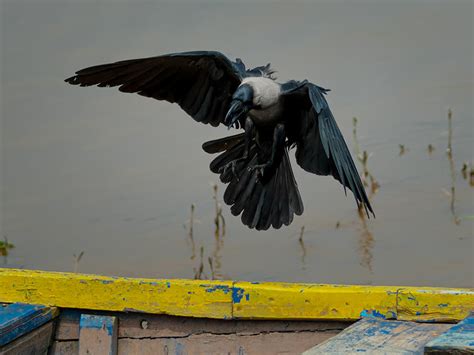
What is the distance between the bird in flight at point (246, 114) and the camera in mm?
3936

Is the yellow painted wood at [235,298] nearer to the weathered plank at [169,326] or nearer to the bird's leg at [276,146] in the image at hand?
the weathered plank at [169,326]

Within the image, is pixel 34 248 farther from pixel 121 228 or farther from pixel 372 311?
pixel 372 311

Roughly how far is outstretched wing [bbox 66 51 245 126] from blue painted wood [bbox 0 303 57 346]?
85cm

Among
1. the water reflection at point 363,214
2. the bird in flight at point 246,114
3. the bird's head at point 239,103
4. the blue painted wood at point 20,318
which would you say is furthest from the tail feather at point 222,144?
the water reflection at point 363,214

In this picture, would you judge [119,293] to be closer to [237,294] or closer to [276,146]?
[237,294]

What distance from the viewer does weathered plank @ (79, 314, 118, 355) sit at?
3.60 meters

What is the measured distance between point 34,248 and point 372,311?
3.86 m

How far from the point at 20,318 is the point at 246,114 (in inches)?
43.9

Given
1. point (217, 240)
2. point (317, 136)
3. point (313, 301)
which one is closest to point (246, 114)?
point (317, 136)

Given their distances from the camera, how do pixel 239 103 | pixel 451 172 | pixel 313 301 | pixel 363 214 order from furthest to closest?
pixel 451 172 → pixel 363 214 → pixel 239 103 → pixel 313 301

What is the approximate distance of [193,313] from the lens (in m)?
3.54

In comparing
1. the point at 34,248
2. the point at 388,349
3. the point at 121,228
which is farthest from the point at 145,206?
the point at 388,349

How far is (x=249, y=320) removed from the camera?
352 centimetres

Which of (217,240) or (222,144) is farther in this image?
(217,240)
